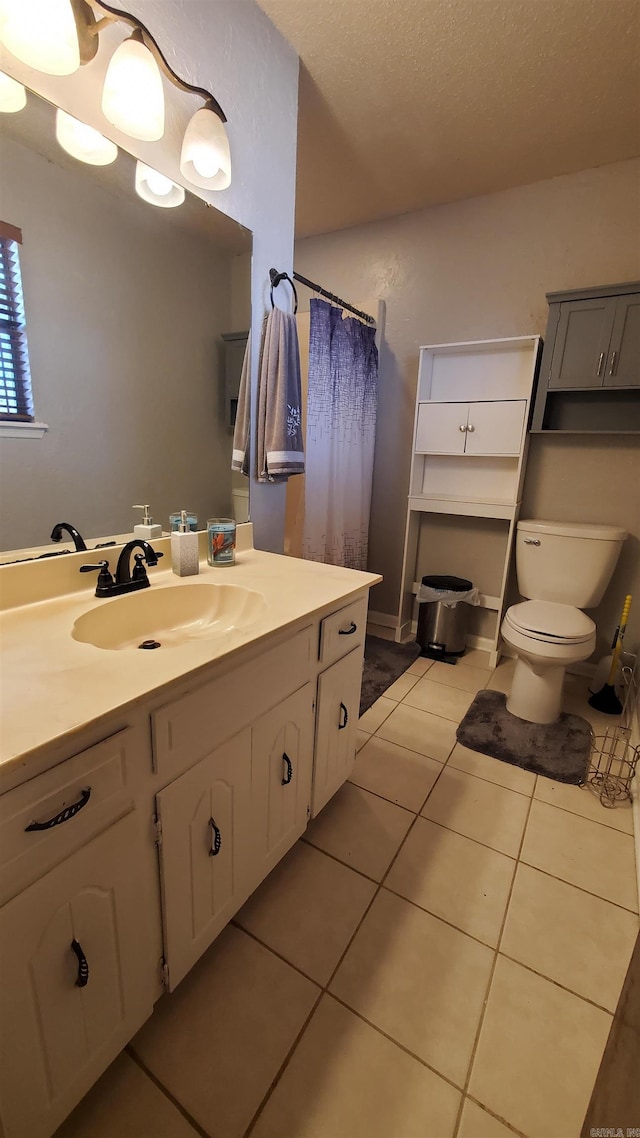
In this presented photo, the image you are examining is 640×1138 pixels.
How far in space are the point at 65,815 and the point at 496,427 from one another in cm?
254

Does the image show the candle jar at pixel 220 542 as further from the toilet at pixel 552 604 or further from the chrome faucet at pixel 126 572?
the toilet at pixel 552 604

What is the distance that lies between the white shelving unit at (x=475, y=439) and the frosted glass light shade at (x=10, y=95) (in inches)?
81.2

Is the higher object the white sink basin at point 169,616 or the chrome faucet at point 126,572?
the chrome faucet at point 126,572

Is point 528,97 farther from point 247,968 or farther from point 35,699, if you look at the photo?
point 247,968

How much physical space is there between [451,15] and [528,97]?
1.63 ft

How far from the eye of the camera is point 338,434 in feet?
7.71

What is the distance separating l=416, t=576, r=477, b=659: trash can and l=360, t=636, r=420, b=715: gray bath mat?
144 mm

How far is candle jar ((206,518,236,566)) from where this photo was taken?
141cm

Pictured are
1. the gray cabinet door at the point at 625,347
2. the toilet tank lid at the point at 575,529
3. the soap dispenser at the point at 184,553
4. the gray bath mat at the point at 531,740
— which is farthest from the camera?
the toilet tank lid at the point at 575,529

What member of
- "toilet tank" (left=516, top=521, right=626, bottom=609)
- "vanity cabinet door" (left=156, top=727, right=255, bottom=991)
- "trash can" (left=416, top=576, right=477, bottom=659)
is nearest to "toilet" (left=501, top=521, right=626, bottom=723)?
"toilet tank" (left=516, top=521, right=626, bottom=609)

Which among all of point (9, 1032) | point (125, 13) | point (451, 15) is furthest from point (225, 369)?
point (9, 1032)

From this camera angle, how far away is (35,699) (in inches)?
26.2

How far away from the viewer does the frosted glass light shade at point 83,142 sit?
0.97 meters

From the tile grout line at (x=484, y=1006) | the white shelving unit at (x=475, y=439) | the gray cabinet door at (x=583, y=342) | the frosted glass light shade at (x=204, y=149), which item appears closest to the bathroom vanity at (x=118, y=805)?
the tile grout line at (x=484, y=1006)
